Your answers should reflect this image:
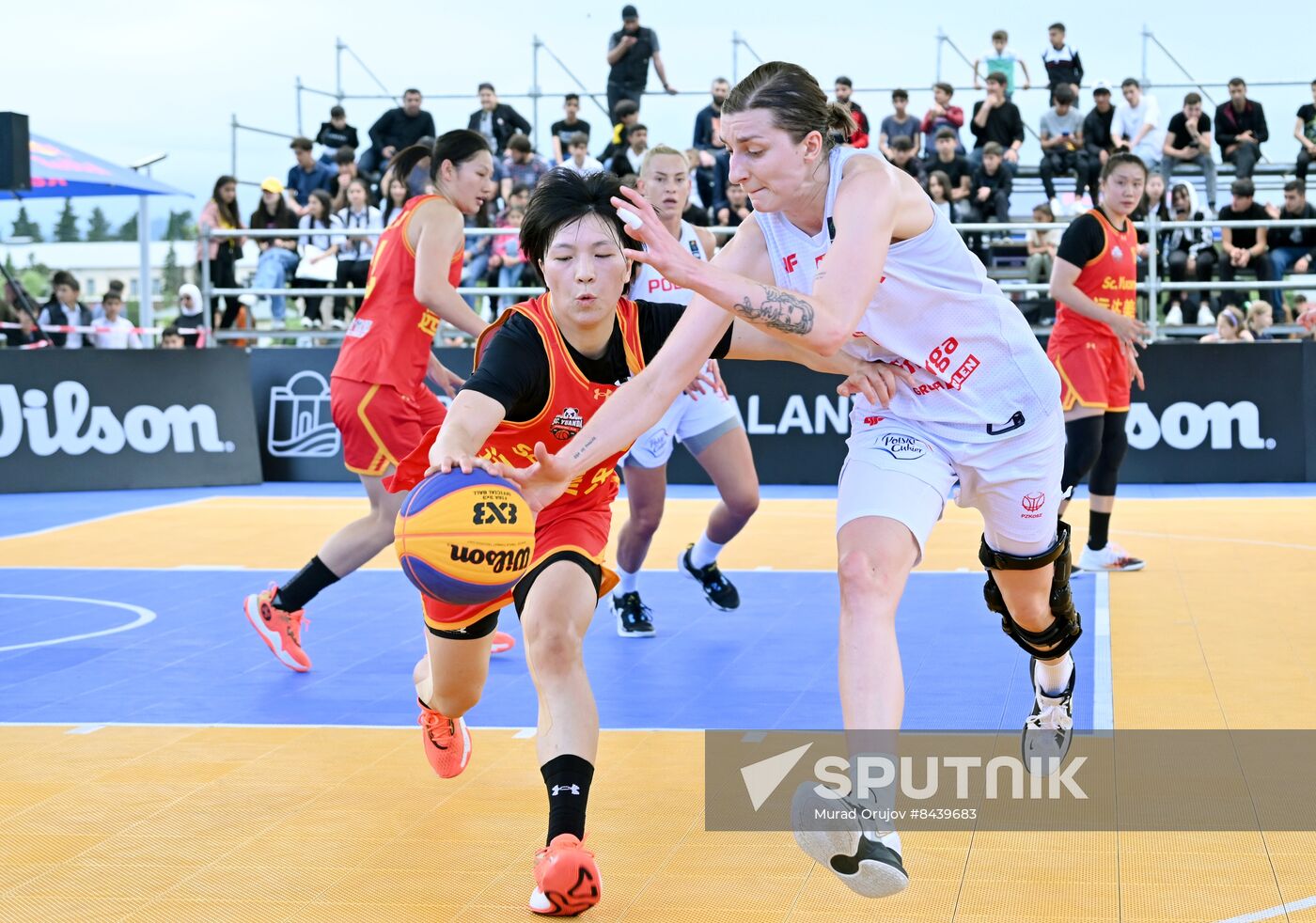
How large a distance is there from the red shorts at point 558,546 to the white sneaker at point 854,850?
112 cm

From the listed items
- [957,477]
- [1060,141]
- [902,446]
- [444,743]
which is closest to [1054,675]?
[957,477]

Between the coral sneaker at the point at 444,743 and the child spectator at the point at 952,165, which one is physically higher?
the child spectator at the point at 952,165

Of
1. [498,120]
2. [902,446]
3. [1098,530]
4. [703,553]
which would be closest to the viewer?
[902,446]

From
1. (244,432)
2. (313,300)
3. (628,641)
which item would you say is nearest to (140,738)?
(628,641)

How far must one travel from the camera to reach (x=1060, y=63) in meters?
18.4

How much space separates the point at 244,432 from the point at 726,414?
907 centimetres

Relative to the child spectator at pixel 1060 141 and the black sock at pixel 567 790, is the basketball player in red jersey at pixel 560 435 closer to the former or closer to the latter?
the black sock at pixel 567 790

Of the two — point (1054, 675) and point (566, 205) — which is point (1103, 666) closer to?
point (1054, 675)

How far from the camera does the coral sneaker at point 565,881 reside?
145 inches

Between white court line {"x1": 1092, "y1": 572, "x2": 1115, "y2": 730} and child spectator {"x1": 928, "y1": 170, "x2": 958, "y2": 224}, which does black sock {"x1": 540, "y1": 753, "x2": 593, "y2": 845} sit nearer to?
white court line {"x1": 1092, "y1": 572, "x2": 1115, "y2": 730}

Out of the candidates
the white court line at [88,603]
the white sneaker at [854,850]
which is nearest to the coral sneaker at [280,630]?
the white court line at [88,603]

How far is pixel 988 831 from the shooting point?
4.34m

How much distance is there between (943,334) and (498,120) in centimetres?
1554

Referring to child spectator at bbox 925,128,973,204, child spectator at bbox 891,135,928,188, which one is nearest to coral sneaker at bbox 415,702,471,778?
child spectator at bbox 891,135,928,188
